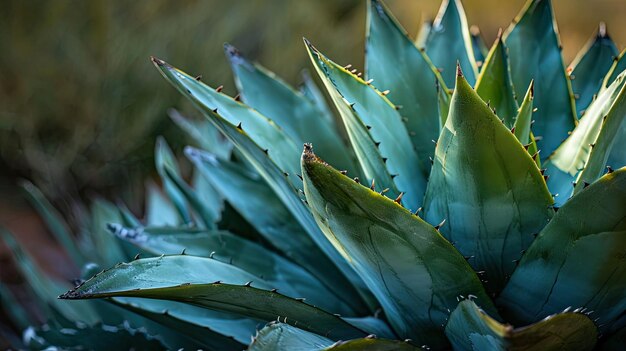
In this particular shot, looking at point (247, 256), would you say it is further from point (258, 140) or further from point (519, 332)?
point (519, 332)

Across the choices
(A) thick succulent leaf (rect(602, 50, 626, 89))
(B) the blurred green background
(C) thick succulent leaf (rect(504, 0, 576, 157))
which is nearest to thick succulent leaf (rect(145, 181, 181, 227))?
(C) thick succulent leaf (rect(504, 0, 576, 157))

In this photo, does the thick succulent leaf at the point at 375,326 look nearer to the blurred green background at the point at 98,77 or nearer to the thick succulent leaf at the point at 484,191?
the thick succulent leaf at the point at 484,191

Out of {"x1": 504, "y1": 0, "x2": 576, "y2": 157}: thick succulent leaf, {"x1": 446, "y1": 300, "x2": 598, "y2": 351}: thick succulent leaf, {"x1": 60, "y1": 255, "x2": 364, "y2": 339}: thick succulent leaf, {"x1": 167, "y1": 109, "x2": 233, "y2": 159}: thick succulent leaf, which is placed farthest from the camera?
{"x1": 167, "y1": 109, "x2": 233, "y2": 159}: thick succulent leaf

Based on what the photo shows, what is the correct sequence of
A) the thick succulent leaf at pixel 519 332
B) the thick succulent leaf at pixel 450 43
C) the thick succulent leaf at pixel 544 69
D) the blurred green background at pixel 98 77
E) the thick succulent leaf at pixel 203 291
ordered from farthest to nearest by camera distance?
the blurred green background at pixel 98 77, the thick succulent leaf at pixel 450 43, the thick succulent leaf at pixel 544 69, the thick succulent leaf at pixel 203 291, the thick succulent leaf at pixel 519 332

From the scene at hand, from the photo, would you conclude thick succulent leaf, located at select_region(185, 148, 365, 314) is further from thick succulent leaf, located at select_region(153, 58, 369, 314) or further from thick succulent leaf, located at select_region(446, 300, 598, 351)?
thick succulent leaf, located at select_region(446, 300, 598, 351)

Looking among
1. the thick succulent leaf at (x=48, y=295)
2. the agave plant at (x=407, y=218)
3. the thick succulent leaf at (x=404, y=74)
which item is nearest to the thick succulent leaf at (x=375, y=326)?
the agave plant at (x=407, y=218)

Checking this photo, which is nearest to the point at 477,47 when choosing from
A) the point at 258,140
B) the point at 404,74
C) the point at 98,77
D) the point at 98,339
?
the point at 404,74

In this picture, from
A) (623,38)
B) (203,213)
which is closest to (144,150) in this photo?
(203,213)
